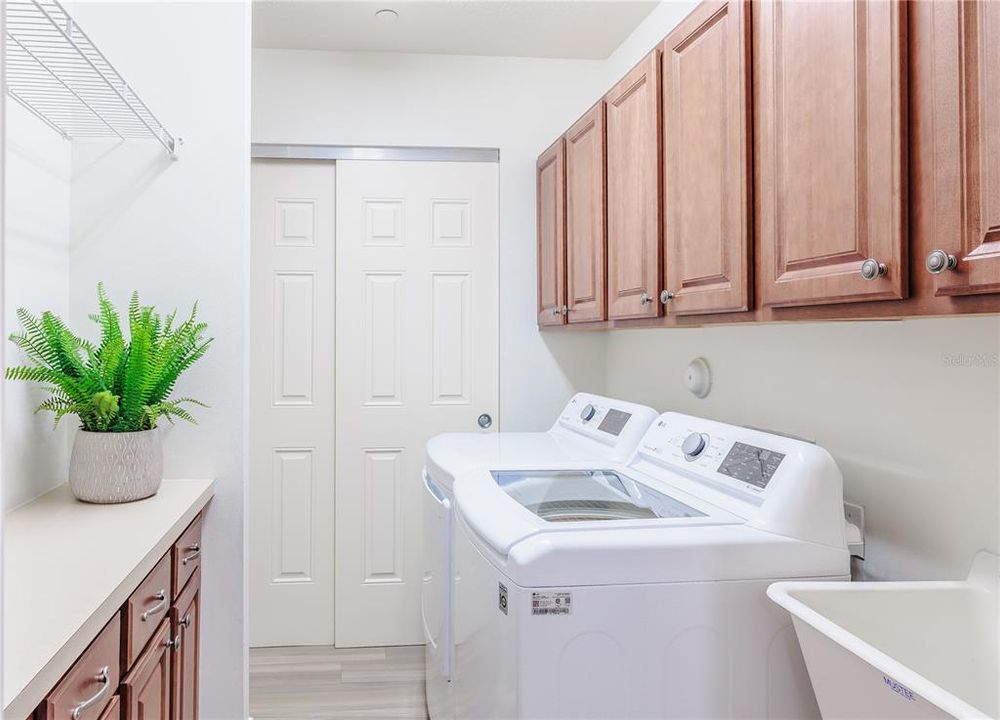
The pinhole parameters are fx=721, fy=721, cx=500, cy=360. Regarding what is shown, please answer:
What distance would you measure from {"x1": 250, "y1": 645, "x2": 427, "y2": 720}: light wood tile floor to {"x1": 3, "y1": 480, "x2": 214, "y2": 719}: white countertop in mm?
1012

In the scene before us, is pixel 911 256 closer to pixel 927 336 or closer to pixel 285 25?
pixel 927 336

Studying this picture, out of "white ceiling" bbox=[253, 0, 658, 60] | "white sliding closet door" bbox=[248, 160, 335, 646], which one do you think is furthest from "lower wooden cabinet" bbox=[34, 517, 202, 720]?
"white ceiling" bbox=[253, 0, 658, 60]

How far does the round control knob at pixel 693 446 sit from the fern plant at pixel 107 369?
1.26m

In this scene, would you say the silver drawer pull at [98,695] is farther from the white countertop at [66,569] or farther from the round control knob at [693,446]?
the round control knob at [693,446]

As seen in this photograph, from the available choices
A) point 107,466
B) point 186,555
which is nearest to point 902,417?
point 186,555

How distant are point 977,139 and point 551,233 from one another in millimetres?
→ 1938

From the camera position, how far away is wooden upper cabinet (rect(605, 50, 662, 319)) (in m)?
1.86

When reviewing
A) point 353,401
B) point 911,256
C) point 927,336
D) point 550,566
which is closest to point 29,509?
point 550,566

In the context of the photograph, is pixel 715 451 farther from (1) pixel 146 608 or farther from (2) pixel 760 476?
(1) pixel 146 608

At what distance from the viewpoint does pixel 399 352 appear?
9.80ft

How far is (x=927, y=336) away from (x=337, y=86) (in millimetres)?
2392

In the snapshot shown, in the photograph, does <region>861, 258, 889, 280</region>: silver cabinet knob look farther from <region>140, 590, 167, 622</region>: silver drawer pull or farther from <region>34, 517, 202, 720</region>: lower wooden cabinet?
<region>140, 590, 167, 622</region>: silver drawer pull

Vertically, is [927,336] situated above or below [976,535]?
above

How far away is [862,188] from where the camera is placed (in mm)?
1121
